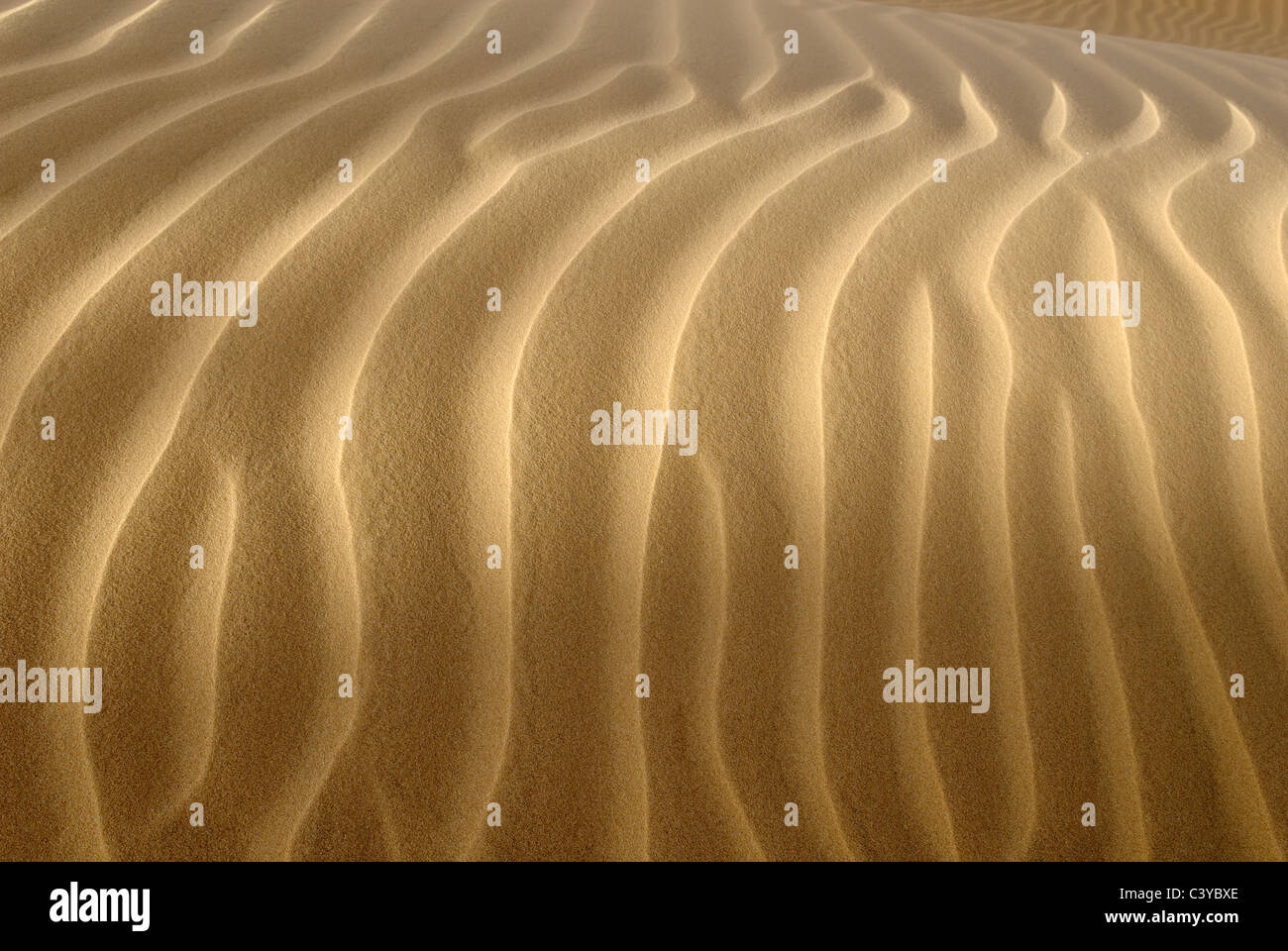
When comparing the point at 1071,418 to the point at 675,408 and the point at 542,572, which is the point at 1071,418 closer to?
the point at 675,408

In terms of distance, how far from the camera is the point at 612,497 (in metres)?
2.23

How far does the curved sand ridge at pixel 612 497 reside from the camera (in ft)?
6.38

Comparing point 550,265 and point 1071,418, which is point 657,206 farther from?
point 1071,418

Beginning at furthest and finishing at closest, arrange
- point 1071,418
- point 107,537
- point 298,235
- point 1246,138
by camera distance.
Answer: point 1246,138 → point 298,235 → point 1071,418 → point 107,537

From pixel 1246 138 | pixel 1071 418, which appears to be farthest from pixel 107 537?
pixel 1246 138

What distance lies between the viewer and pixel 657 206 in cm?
287

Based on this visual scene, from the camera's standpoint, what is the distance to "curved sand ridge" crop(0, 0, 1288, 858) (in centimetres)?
194

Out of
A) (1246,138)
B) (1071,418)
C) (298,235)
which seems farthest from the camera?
(1246,138)

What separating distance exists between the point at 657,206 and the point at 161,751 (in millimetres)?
1802

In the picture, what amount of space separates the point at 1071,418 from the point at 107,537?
6.80 feet

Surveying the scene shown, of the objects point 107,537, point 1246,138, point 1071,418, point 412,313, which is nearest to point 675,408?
point 412,313

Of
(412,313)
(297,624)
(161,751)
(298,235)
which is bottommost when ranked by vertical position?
(161,751)

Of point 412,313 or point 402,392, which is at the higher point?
point 412,313

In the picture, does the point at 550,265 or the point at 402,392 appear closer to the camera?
the point at 402,392
